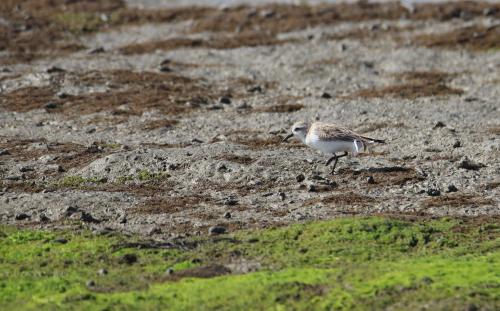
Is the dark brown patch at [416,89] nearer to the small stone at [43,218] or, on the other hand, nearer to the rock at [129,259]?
the small stone at [43,218]

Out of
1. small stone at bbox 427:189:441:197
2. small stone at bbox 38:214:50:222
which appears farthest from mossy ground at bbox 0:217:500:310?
small stone at bbox 427:189:441:197

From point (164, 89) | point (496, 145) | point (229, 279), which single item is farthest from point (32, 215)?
point (164, 89)

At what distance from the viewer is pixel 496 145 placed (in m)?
22.4

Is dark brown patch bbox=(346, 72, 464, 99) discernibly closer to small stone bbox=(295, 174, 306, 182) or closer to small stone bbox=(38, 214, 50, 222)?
small stone bbox=(295, 174, 306, 182)

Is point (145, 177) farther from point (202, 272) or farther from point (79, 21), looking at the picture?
point (79, 21)

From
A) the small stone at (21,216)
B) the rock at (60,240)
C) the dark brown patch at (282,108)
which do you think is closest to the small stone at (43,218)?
the small stone at (21,216)

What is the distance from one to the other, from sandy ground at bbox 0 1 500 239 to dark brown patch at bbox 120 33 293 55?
11cm

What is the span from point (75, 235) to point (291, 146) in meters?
8.58

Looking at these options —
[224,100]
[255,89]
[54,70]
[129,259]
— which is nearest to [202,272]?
[129,259]

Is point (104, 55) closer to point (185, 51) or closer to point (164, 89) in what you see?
point (185, 51)

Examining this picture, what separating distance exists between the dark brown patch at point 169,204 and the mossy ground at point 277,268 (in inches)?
75.7

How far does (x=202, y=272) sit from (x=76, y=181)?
6245mm

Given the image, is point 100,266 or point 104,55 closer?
point 100,266

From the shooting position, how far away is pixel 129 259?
1538 centimetres
